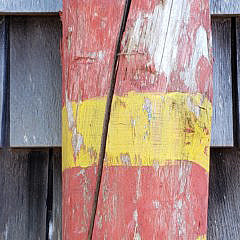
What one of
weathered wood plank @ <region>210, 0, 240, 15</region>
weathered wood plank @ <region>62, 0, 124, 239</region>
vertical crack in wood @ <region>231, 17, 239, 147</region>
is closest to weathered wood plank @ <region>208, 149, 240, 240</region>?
vertical crack in wood @ <region>231, 17, 239, 147</region>

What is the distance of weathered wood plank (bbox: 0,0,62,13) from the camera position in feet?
4.01

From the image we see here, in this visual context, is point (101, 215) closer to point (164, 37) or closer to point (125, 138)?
point (125, 138)

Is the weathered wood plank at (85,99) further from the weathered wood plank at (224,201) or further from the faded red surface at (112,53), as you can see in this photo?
the weathered wood plank at (224,201)

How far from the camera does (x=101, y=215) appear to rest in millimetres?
868

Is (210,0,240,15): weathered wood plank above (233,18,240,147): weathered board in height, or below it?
above

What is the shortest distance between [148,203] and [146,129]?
0.12 meters

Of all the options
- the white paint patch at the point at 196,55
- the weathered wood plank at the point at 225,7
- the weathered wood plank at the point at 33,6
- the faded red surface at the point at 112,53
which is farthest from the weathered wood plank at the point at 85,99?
the weathered wood plank at the point at 225,7

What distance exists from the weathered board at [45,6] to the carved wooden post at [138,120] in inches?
11.6

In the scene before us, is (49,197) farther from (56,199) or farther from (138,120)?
(138,120)

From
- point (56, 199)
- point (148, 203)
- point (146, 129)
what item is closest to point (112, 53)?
point (146, 129)

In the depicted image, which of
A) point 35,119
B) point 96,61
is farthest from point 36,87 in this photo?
point 96,61

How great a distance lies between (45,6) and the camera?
1223 mm

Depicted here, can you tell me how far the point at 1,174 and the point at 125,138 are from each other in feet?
1.84

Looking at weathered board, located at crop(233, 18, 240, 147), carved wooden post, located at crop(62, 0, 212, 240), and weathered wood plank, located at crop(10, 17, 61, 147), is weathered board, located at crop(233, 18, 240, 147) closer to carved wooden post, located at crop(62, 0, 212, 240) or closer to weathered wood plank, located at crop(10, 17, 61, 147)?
carved wooden post, located at crop(62, 0, 212, 240)
